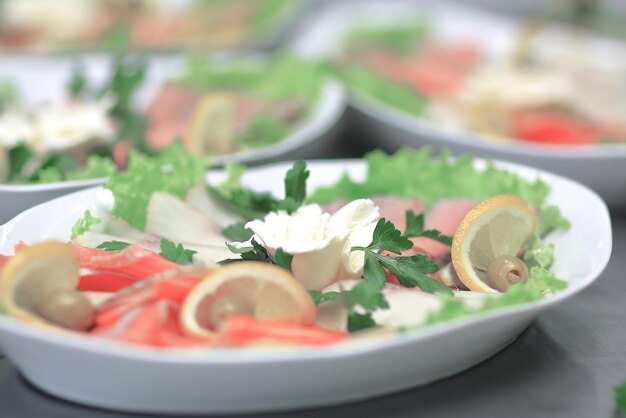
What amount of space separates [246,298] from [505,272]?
0.43m

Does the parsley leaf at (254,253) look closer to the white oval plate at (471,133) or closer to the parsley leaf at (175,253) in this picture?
the parsley leaf at (175,253)

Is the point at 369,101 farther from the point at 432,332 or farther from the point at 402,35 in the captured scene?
the point at 432,332

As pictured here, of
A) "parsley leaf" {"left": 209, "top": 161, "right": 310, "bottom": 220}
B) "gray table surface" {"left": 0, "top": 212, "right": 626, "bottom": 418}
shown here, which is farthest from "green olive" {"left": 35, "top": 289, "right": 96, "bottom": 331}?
"parsley leaf" {"left": 209, "top": 161, "right": 310, "bottom": 220}

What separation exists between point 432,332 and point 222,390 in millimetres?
259

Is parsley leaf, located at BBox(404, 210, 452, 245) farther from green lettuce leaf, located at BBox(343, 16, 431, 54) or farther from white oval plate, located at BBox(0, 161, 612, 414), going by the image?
green lettuce leaf, located at BBox(343, 16, 431, 54)

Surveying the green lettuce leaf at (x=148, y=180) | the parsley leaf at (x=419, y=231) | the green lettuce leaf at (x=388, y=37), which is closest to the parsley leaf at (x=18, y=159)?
the green lettuce leaf at (x=148, y=180)

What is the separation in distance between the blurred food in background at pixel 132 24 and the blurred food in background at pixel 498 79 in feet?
1.46

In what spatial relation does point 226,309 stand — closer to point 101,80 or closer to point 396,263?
point 396,263

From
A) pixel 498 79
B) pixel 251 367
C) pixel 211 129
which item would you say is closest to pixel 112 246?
pixel 251 367

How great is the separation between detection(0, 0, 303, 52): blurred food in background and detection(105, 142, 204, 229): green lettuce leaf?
1722mm

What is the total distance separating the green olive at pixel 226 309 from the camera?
114 centimetres

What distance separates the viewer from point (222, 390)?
1.06 m

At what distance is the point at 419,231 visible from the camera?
4.89 feet

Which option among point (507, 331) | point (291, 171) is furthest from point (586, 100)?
point (507, 331)
